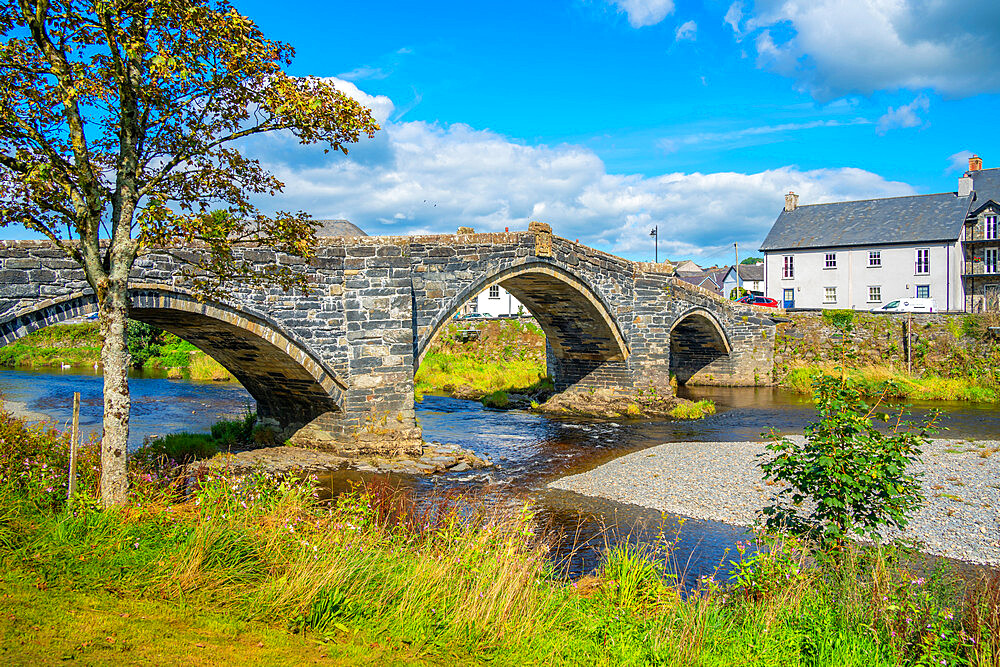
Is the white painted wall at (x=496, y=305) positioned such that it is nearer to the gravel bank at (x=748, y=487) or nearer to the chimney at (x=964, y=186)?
the chimney at (x=964, y=186)

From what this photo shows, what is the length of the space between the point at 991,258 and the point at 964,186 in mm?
5002

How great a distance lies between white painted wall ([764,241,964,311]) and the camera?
38219 mm

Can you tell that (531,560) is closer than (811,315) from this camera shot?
Yes

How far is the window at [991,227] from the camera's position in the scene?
39.0 m

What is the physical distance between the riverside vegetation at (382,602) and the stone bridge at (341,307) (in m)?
3.96

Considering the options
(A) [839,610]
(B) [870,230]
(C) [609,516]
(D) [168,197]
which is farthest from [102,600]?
(B) [870,230]

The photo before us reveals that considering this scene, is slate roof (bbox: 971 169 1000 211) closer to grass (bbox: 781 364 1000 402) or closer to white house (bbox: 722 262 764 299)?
grass (bbox: 781 364 1000 402)

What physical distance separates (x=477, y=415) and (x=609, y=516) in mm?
11890

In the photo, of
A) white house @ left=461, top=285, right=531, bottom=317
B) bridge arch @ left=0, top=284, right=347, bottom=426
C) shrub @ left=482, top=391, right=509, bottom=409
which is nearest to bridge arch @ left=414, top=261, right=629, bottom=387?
shrub @ left=482, top=391, right=509, bottom=409

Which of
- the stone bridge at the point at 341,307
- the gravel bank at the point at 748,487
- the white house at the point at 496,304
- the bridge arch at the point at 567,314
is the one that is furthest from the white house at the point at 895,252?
the gravel bank at the point at 748,487

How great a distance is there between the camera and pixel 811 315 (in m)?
30.2

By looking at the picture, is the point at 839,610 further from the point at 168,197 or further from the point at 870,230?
the point at 870,230

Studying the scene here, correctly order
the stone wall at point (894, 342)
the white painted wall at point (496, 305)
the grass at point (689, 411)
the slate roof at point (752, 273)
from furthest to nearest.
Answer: the slate roof at point (752, 273) < the white painted wall at point (496, 305) < the stone wall at point (894, 342) < the grass at point (689, 411)

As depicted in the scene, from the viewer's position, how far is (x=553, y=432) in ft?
63.8
